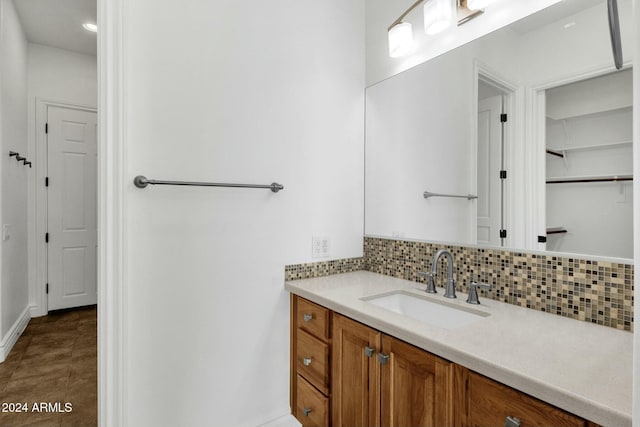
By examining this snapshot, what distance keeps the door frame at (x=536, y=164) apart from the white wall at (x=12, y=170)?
3.30 meters

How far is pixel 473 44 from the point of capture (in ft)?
4.75

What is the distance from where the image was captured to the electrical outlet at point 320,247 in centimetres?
179

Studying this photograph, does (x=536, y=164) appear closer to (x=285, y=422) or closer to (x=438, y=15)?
(x=438, y=15)

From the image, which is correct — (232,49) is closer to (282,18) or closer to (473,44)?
(282,18)

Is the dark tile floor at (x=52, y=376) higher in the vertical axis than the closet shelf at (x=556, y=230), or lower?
lower

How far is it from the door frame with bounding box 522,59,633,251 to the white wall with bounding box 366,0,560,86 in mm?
321

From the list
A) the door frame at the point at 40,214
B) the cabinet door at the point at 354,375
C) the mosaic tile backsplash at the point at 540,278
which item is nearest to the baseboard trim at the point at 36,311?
the door frame at the point at 40,214

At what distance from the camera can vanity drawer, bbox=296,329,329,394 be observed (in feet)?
4.63

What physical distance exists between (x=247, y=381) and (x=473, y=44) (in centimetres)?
189

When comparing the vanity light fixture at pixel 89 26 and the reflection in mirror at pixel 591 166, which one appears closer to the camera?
the reflection in mirror at pixel 591 166

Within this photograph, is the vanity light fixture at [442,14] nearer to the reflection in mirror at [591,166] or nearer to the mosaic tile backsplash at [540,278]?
the reflection in mirror at [591,166]

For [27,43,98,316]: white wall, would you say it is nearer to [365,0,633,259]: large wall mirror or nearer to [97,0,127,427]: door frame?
[97,0,127,427]: door frame

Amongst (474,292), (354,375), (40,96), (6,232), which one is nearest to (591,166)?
(474,292)

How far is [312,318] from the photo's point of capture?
1494 millimetres
